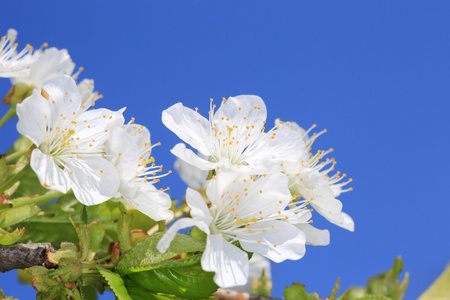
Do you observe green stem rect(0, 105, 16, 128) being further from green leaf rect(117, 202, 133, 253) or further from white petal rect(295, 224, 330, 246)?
white petal rect(295, 224, 330, 246)

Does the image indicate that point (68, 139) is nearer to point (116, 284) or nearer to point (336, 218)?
point (116, 284)

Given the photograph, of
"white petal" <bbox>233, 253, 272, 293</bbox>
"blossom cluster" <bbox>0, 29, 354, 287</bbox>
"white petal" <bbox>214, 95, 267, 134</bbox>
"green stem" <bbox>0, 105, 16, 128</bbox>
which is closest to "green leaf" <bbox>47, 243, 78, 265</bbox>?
"blossom cluster" <bbox>0, 29, 354, 287</bbox>

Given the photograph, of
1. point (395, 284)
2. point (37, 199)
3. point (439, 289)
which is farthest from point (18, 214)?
point (439, 289)

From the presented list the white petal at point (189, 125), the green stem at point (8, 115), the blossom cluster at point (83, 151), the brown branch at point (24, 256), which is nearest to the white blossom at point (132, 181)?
the blossom cluster at point (83, 151)

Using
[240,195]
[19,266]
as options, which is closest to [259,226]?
[240,195]

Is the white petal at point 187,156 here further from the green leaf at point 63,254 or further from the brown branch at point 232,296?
the brown branch at point 232,296

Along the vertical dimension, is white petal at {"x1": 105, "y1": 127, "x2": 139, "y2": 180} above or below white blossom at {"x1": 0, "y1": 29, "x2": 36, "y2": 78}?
below
